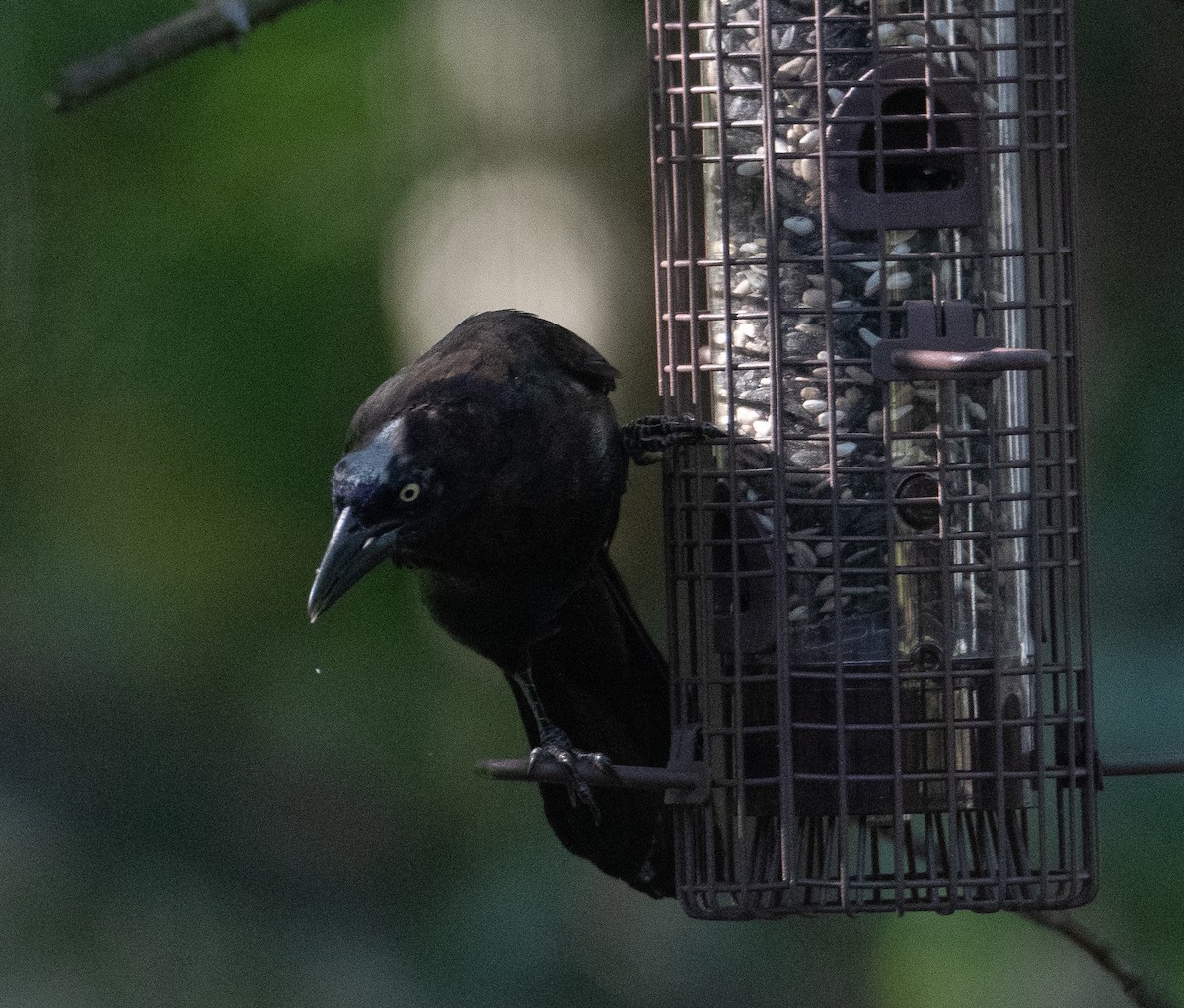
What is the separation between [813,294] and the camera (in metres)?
4.09

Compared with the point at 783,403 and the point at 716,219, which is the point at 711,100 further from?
the point at 783,403

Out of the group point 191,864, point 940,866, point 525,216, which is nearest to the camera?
point 940,866

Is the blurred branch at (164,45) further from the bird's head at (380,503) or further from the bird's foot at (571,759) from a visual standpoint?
the bird's foot at (571,759)

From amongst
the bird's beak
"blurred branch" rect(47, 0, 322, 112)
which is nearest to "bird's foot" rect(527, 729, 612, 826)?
the bird's beak

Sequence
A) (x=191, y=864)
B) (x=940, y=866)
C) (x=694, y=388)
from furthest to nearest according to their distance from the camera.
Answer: (x=191, y=864)
(x=694, y=388)
(x=940, y=866)

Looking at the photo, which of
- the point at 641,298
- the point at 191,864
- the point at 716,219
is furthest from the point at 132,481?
the point at 716,219

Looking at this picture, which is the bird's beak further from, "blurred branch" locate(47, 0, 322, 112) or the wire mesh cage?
"blurred branch" locate(47, 0, 322, 112)

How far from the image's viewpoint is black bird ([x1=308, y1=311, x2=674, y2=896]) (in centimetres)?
421

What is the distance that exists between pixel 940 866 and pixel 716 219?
1571 mm

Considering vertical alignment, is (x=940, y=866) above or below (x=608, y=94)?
below

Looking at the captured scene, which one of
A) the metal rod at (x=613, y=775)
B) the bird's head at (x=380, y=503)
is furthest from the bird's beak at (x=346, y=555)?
the metal rod at (x=613, y=775)

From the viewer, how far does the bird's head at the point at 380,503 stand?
405cm

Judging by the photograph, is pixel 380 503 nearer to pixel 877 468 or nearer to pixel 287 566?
pixel 877 468

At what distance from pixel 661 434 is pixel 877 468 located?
539 millimetres
